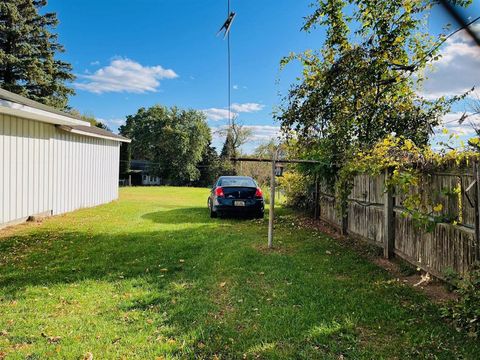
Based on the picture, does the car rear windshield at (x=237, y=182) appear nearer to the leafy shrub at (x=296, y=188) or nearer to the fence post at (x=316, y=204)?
the leafy shrub at (x=296, y=188)

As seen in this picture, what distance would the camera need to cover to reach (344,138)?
320 inches

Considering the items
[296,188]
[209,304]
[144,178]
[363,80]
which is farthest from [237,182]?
[144,178]

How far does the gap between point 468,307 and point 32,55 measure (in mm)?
32433

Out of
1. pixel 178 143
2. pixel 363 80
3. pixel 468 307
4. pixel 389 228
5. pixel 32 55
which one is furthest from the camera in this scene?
pixel 178 143

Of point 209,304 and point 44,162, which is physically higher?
point 44,162

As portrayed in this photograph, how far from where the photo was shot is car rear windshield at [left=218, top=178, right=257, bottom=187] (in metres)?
11.4

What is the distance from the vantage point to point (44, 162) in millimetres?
11008

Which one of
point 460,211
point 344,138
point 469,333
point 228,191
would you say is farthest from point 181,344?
point 228,191

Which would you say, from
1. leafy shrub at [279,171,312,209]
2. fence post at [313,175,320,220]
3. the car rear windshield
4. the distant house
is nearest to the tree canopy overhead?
fence post at [313,175,320,220]

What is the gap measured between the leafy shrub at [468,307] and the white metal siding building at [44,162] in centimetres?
919

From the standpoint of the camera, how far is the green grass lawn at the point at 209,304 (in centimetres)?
312

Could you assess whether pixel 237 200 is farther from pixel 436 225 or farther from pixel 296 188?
pixel 436 225

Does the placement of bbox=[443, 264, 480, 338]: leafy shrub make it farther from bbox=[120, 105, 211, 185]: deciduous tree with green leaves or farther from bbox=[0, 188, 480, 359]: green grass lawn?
bbox=[120, 105, 211, 185]: deciduous tree with green leaves

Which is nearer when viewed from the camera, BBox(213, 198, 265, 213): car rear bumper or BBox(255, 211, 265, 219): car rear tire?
BBox(213, 198, 265, 213): car rear bumper
